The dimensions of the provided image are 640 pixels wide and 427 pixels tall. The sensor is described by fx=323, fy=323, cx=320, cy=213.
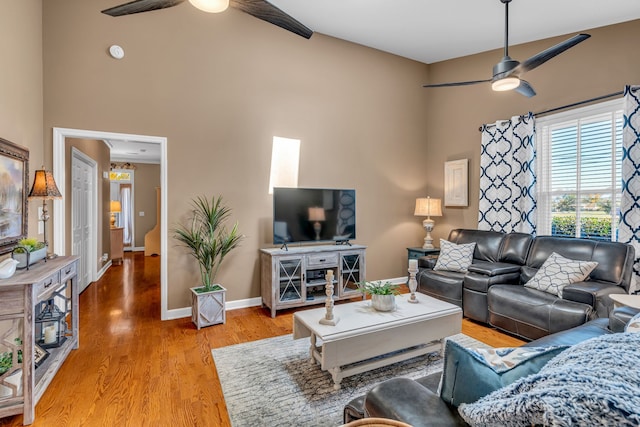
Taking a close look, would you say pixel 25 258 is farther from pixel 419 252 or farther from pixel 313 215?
pixel 419 252

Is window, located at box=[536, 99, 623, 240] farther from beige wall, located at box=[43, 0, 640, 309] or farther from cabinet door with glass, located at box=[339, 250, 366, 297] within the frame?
cabinet door with glass, located at box=[339, 250, 366, 297]

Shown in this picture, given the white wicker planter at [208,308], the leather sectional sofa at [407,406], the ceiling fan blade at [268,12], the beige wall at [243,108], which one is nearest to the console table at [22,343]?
the white wicker planter at [208,308]

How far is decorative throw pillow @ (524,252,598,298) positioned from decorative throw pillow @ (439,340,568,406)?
8.30 feet

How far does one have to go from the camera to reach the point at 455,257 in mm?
4168

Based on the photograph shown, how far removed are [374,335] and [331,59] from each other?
12.9ft

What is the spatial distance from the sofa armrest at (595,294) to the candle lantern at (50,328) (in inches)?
173

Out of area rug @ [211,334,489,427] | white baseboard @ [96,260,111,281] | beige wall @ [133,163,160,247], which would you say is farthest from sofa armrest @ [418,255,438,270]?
beige wall @ [133,163,160,247]

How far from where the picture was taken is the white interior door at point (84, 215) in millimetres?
4407

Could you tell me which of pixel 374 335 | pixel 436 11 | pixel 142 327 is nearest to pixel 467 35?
pixel 436 11

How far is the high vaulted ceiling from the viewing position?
3.37 meters

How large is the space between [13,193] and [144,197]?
7.46m

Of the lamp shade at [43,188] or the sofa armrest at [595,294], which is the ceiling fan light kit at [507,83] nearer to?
the sofa armrest at [595,294]

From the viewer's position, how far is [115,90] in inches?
137

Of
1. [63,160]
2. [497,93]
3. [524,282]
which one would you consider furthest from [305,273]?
[497,93]
